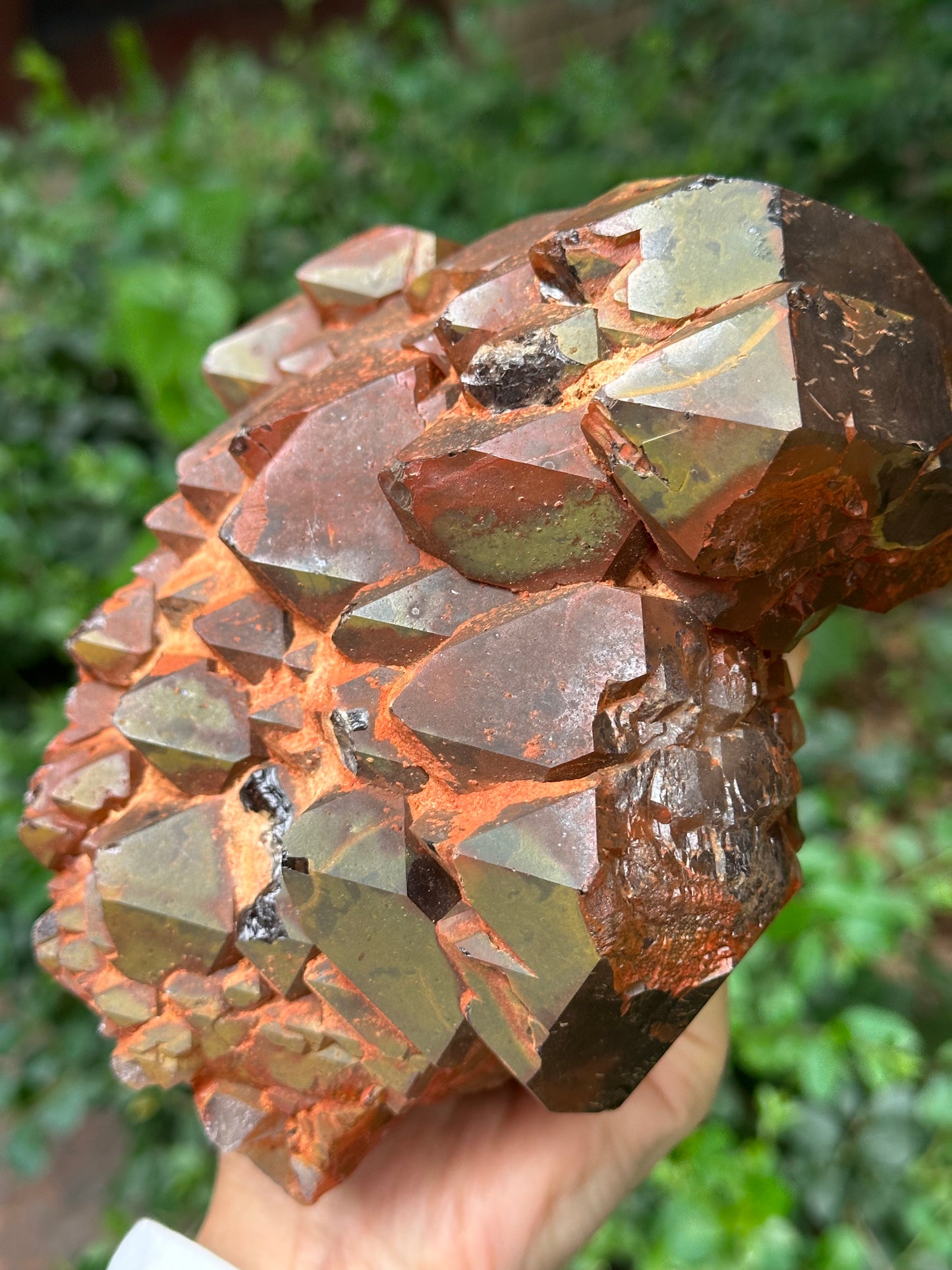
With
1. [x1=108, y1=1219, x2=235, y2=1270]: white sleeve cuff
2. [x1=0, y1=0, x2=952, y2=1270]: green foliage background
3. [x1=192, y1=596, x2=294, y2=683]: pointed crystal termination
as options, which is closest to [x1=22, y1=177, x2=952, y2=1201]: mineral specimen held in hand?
[x1=192, y1=596, x2=294, y2=683]: pointed crystal termination

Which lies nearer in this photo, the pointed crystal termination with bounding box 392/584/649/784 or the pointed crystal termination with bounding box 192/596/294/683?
the pointed crystal termination with bounding box 392/584/649/784

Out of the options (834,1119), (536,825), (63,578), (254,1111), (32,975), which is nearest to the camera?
(536,825)

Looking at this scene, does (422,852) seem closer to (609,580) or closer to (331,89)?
(609,580)

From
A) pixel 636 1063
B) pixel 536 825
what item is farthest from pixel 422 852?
pixel 636 1063

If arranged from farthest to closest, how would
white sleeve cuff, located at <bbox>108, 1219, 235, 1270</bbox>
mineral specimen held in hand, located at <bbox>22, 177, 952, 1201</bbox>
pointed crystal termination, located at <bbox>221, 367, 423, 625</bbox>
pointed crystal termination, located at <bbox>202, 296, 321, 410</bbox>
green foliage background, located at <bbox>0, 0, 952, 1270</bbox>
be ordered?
green foliage background, located at <bbox>0, 0, 952, 1270</bbox> < pointed crystal termination, located at <bbox>202, 296, 321, 410</bbox> < white sleeve cuff, located at <bbox>108, 1219, 235, 1270</bbox> < pointed crystal termination, located at <bbox>221, 367, 423, 625</bbox> < mineral specimen held in hand, located at <bbox>22, 177, 952, 1201</bbox>

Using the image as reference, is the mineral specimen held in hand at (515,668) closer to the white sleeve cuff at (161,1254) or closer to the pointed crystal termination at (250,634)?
the pointed crystal termination at (250,634)

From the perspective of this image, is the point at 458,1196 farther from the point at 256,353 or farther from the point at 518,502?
the point at 256,353

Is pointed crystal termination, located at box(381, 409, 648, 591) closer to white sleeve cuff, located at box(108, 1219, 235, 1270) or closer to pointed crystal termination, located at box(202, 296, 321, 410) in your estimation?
pointed crystal termination, located at box(202, 296, 321, 410)
